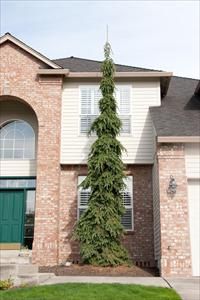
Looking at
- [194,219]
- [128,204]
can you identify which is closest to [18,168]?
[128,204]

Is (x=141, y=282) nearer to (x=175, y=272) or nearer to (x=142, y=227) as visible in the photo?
(x=175, y=272)

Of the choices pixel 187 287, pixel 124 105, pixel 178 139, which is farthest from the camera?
pixel 124 105

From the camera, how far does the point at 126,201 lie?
14.7m

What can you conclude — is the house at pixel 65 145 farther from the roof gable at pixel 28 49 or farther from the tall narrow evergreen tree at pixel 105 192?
the tall narrow evergreen tree at pixel 105 192

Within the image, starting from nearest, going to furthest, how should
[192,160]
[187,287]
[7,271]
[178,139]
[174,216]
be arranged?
[187,287]
[7,271]
[174,216]
[178,139]
[192,160]

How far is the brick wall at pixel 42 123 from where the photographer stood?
13562mm

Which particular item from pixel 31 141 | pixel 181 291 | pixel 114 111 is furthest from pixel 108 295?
pixel 31 141

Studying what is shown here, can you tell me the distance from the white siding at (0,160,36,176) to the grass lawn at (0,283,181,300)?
6865 millimetres

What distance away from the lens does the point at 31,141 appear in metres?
15.7

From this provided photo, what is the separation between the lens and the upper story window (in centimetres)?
1538

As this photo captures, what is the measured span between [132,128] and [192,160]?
3358mm

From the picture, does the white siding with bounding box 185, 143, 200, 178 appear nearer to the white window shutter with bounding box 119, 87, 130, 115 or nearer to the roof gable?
the white window shutter with bounding box 119, 87, 130, 115

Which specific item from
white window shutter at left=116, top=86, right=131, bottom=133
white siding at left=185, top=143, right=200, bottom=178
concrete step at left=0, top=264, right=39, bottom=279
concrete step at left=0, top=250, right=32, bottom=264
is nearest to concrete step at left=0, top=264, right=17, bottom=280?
concrete step at left=0, top=264, right=39, bottom=279

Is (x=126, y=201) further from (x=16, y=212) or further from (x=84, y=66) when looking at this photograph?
(x=84, y=66)
